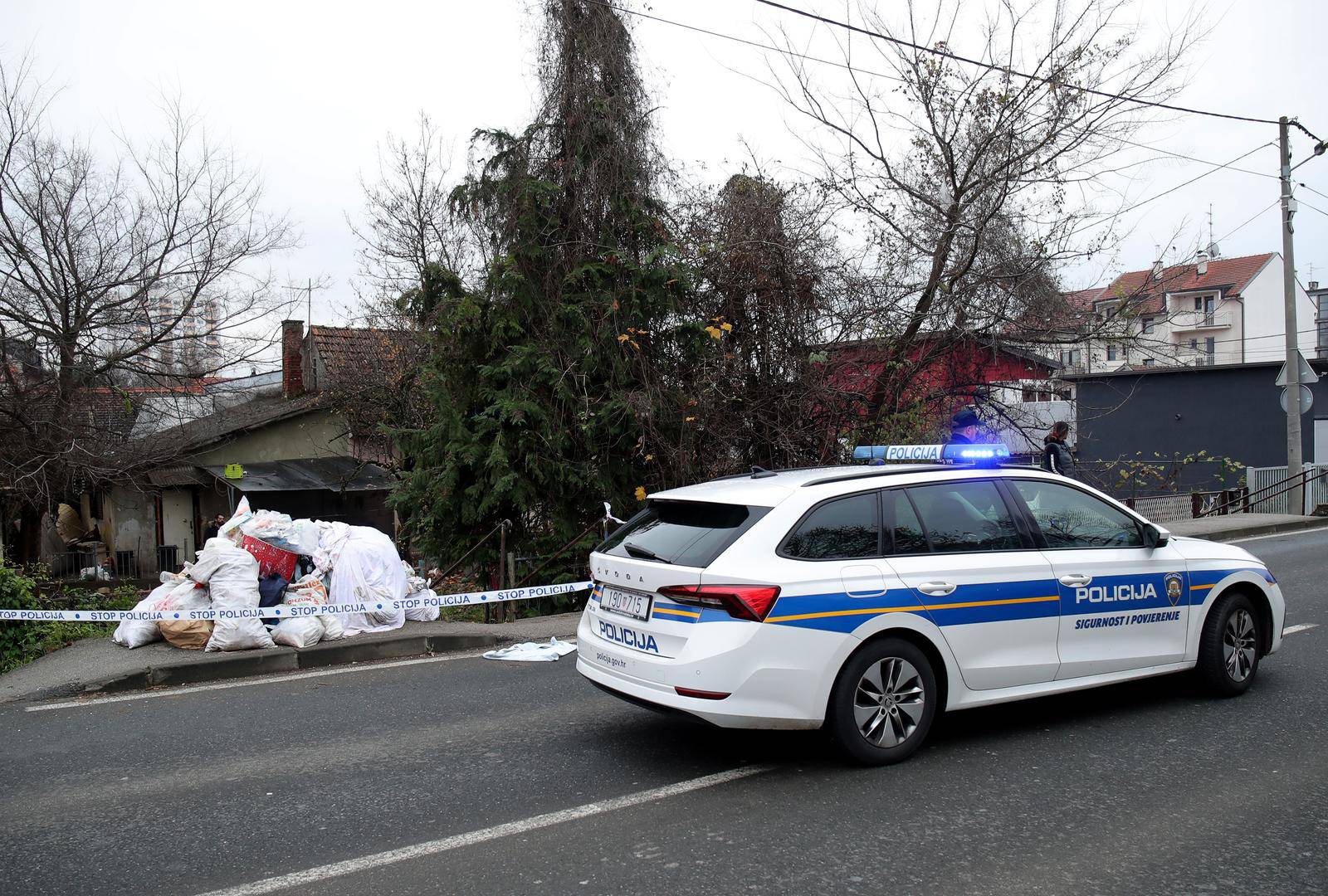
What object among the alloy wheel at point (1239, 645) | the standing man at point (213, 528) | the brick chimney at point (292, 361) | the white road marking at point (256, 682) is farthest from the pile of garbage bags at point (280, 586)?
the brick chimney at point (292, 361)

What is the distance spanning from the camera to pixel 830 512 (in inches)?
202

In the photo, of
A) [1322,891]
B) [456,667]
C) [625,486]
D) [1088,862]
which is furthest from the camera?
[625,486]

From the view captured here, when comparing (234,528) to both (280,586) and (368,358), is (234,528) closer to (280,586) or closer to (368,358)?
(280,586)

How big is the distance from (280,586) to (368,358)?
16.2 m

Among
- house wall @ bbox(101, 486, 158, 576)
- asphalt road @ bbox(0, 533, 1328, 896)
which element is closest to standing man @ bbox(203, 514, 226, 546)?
house wall @ bbox(101, 486, 158, 576)

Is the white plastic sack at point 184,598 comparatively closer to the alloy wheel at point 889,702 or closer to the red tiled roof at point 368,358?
the alloy wheel at point 889,702

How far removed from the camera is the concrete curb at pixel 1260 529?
17.3m

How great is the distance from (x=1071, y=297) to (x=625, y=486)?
6.78 metres

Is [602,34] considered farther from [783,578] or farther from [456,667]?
[783,578]

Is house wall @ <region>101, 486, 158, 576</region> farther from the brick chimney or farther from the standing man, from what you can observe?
the brick chimney

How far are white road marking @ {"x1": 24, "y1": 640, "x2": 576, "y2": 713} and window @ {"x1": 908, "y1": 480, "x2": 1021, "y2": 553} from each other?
14.3 feet

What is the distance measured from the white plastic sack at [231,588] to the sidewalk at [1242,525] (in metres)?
15.1

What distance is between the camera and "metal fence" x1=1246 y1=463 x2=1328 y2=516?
22141 millimetres

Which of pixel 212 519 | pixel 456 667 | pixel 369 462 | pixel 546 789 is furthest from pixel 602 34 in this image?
pixel 212 519
